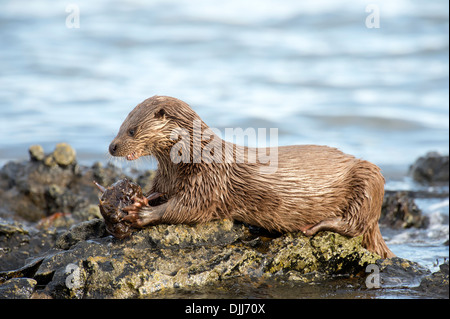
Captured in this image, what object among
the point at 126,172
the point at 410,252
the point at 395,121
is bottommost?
the point at 410,252

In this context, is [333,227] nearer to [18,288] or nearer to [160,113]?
[160,113]

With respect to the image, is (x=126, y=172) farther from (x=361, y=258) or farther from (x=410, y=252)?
(x=361, y=258)

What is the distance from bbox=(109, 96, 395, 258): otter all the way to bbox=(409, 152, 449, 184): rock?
15.0 ft

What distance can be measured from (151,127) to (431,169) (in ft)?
19.3

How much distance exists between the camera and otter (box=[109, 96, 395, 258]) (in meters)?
5.07

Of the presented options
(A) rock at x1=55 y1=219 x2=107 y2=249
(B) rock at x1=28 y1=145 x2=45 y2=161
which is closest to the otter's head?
(A) rock at x1=55 y1=219 x2=107 y2=249

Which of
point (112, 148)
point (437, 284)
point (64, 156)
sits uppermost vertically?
point (112, 148)

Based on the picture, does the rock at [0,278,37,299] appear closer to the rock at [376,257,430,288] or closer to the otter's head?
the otter's head

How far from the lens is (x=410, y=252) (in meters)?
6.67

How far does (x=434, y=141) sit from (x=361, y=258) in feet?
24.5

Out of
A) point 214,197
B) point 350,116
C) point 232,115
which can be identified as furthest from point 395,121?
point 214,197

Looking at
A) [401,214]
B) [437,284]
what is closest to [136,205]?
[437,284]

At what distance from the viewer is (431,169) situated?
9750 millimetres

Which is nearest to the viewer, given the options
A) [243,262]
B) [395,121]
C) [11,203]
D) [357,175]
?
[243,262]
